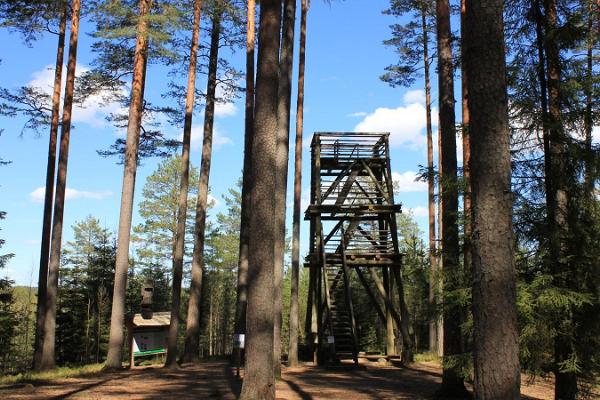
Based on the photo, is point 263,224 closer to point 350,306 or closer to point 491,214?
point 491,214

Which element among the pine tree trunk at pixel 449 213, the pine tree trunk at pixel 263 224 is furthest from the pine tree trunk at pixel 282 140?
the pine tree trunk at pixel 263 224

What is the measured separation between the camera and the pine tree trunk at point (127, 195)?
51.3ft

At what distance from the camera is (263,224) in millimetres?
7738

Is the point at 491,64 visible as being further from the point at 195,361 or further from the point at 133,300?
the point at 133,300

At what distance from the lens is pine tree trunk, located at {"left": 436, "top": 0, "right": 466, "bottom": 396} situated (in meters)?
8.58

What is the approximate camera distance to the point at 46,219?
17547mm

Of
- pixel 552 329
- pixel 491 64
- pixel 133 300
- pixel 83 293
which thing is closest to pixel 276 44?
pixel 491 64

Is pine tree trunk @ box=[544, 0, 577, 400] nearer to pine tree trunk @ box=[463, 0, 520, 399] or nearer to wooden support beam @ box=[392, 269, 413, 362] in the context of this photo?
pine tree trunk @ box=[463, 0, 520, 399]

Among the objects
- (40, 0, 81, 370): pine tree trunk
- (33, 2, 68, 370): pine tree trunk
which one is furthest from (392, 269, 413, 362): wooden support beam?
(33, 2, 68, 370): pine tree trunk

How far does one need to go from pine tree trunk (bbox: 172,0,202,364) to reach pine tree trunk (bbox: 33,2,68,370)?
4348 mm

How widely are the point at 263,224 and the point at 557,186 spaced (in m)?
4.56

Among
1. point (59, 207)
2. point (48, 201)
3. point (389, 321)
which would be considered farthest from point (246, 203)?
point (389, 321)

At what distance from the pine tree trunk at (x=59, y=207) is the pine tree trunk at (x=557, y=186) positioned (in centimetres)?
1494

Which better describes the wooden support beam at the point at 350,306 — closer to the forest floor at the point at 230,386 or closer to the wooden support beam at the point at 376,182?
the forest floor at the point at 230,386
